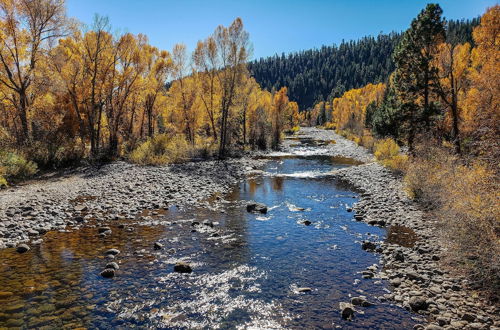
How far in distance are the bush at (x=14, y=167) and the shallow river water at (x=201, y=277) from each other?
8.59 metres

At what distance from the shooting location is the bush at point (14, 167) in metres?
16.0

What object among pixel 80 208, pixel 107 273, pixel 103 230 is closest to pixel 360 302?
pixel 107 273

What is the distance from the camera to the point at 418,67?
2275cm

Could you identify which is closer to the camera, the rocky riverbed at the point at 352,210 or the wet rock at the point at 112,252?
the rocky riverbed at the point at 352,210

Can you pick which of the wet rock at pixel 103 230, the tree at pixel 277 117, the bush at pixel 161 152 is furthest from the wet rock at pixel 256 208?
the tree at pixel 277 117

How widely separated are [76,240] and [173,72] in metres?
30.6

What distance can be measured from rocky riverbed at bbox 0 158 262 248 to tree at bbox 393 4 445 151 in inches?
588

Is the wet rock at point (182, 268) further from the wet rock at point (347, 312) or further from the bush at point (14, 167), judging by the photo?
the bush at point (14, 167)

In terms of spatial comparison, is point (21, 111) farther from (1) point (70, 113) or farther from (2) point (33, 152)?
(1) point (70, 113)

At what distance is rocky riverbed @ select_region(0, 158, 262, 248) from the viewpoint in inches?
433

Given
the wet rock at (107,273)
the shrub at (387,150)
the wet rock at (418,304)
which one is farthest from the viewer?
the shrub at (387,150)

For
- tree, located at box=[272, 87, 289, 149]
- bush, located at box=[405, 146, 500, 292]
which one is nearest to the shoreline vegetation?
bush, located at box=[405, 146, 500, 292]

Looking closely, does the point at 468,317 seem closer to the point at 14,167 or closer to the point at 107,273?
the point at 107,273

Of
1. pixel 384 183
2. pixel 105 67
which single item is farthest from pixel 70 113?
pixel 384 183
